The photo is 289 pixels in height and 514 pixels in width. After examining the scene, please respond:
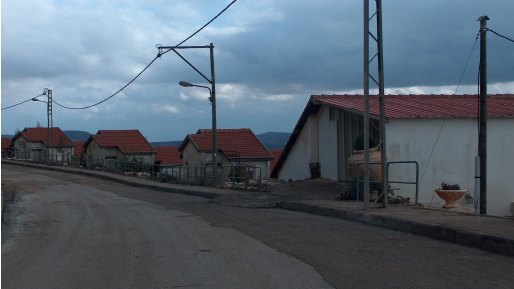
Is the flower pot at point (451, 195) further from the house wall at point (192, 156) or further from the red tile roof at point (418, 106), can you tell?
the house wall at point (192, 156)

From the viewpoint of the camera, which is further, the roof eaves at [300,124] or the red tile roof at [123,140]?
the red tile roof at [123,140]

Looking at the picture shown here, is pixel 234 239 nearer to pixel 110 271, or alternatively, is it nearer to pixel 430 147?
pixel 110 271

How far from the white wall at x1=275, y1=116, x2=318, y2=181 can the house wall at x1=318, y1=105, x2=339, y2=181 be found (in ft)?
1.26

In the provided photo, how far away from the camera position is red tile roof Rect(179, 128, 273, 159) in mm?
39062

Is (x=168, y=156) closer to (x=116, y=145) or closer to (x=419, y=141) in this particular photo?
(x=116, y=145)

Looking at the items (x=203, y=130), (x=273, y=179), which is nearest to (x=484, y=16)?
(x=273, y=179)

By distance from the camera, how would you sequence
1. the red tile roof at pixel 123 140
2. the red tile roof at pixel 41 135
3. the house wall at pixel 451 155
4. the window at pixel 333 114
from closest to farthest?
the house wall at pixel 451 155
the window at pixel 333 114
the red tile roof at pixel 123 140
the red tile roof at pixel 41 135

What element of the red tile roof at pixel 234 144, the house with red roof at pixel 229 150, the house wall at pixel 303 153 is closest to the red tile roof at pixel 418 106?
the house wall at pixel 303 153

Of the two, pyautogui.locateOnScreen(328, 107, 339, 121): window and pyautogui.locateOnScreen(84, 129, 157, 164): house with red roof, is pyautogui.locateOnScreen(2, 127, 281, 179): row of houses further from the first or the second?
pyautogui.locateOnScreen(328, 107, 339, 121): window

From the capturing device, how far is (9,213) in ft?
41.3

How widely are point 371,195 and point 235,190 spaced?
7.61m

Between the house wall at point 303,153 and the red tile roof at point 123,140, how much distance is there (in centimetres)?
3096

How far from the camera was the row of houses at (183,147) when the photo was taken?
38.9 metres

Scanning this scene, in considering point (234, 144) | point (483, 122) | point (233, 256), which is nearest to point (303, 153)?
point (483, 122)
